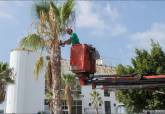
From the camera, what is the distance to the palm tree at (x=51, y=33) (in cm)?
1462

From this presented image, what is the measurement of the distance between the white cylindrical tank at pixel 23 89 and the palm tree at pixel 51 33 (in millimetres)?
35846

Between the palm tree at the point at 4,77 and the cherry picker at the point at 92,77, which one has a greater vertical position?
the palm tree at the point at 4,77

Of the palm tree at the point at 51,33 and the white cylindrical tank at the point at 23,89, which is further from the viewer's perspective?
the white cylindrical tank at the point at 23,89

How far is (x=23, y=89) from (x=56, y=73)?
38.0 metres

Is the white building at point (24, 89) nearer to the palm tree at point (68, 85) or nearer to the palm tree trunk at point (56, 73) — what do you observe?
the palm tree at point (68, 85)

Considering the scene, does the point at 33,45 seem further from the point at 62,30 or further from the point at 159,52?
the point at 159,52

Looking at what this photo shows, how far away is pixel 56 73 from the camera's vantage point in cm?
1460

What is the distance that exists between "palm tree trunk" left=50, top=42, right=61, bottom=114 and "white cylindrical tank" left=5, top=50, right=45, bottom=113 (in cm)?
3651

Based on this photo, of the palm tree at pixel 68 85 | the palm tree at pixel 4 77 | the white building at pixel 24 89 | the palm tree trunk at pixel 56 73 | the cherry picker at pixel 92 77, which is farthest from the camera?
the white building at pixel 24 89

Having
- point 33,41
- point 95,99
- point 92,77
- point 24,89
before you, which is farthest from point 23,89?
point 92,77

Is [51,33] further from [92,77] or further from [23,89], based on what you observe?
[23,89]

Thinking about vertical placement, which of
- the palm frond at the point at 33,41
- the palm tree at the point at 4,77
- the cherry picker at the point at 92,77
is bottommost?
the cherry picker at the point at 92,77

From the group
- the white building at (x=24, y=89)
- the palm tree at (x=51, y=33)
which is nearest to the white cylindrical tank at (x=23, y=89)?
the white building at (x=24, y=89)

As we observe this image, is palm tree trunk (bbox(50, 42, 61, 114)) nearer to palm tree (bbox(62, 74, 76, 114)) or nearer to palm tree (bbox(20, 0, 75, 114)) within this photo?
palm tree (bbox(20, 0, 75, 114))
